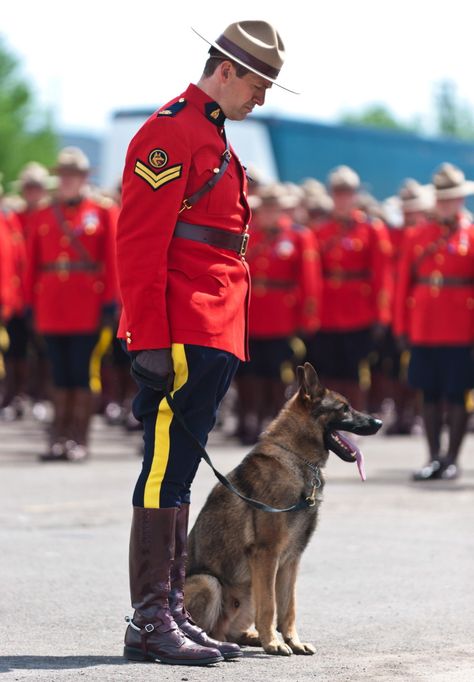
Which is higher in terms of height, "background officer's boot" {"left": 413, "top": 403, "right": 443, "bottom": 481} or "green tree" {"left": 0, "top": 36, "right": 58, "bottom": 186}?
"green tree" {"left": 0, "top": 36, "right": 58, "bottom": 186}

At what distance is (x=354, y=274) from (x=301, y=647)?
31.6 ft

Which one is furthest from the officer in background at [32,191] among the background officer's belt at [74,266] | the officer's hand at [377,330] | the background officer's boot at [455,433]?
the background officer's boot at [455,433]

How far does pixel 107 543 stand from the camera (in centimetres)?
915

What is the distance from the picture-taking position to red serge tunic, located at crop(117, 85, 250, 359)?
19.7 feet

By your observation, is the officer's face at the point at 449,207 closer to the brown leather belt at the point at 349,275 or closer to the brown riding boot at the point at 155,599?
the brown leather belt at the point at 349,275

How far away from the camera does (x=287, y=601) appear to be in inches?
256

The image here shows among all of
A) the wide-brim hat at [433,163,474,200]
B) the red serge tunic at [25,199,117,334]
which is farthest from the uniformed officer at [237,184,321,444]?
the wide-brim hat at [433,163,474,200]

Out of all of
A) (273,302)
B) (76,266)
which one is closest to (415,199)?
(273,302)

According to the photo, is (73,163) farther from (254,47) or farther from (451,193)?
(254,47)

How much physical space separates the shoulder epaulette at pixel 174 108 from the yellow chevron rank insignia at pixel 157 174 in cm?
20

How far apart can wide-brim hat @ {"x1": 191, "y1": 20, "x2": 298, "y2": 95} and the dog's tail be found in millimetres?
1762

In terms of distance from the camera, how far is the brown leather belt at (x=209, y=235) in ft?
20.1

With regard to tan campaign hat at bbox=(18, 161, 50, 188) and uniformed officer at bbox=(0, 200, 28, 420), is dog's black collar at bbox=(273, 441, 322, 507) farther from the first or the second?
tan campaign hat at bbox=(18, 161, 50, 188)

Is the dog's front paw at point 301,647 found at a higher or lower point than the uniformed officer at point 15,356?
lower
